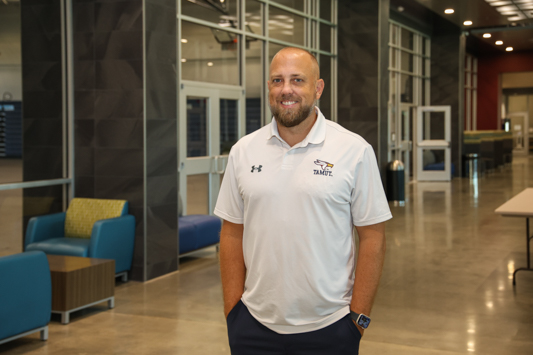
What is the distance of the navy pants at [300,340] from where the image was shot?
6.64ft

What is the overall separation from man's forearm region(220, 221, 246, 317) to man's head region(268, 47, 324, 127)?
0.45 metres

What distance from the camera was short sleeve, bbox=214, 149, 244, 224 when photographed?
86.4 inches

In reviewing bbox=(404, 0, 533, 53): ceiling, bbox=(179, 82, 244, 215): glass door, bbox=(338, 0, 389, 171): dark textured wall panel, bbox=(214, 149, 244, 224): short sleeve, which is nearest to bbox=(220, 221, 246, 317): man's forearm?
bbox=(214, 149, 244, 224): short sleeve

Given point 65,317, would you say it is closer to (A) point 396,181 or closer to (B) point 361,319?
(B) point 361,319

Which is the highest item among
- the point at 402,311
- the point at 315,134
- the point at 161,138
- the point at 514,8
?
the point at 514,8

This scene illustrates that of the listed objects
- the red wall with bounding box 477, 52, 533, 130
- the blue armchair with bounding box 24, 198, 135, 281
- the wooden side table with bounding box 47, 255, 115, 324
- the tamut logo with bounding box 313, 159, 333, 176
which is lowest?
the wooden side table with bounding box 47, 255, 115, 324

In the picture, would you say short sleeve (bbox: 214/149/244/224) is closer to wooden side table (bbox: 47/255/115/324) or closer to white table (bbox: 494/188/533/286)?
wooden side table (bbox: 47/255/115/324)

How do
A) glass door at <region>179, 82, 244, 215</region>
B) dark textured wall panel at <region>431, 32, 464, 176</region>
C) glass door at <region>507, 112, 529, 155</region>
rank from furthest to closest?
glass door at <region>507, 112, 529, 155</region> → dark textured wall panel at <region>431, 32, 464, 176</region> → glass door at <region>179, 82, 244, 215</region>

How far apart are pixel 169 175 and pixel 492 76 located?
78.2 ft

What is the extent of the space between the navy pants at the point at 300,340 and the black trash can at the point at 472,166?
18.8 metres

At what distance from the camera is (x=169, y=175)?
663 cm

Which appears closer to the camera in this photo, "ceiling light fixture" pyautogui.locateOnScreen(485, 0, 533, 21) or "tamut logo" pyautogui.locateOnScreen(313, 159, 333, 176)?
"tamut logo" pyautogui.locateOnScreen(313, 159, 333, 176)

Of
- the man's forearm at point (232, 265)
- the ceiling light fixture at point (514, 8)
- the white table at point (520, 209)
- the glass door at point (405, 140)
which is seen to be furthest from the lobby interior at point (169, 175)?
the glass door at point (405, 140)

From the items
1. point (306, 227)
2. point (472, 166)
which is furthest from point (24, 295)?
point (472, 166)
